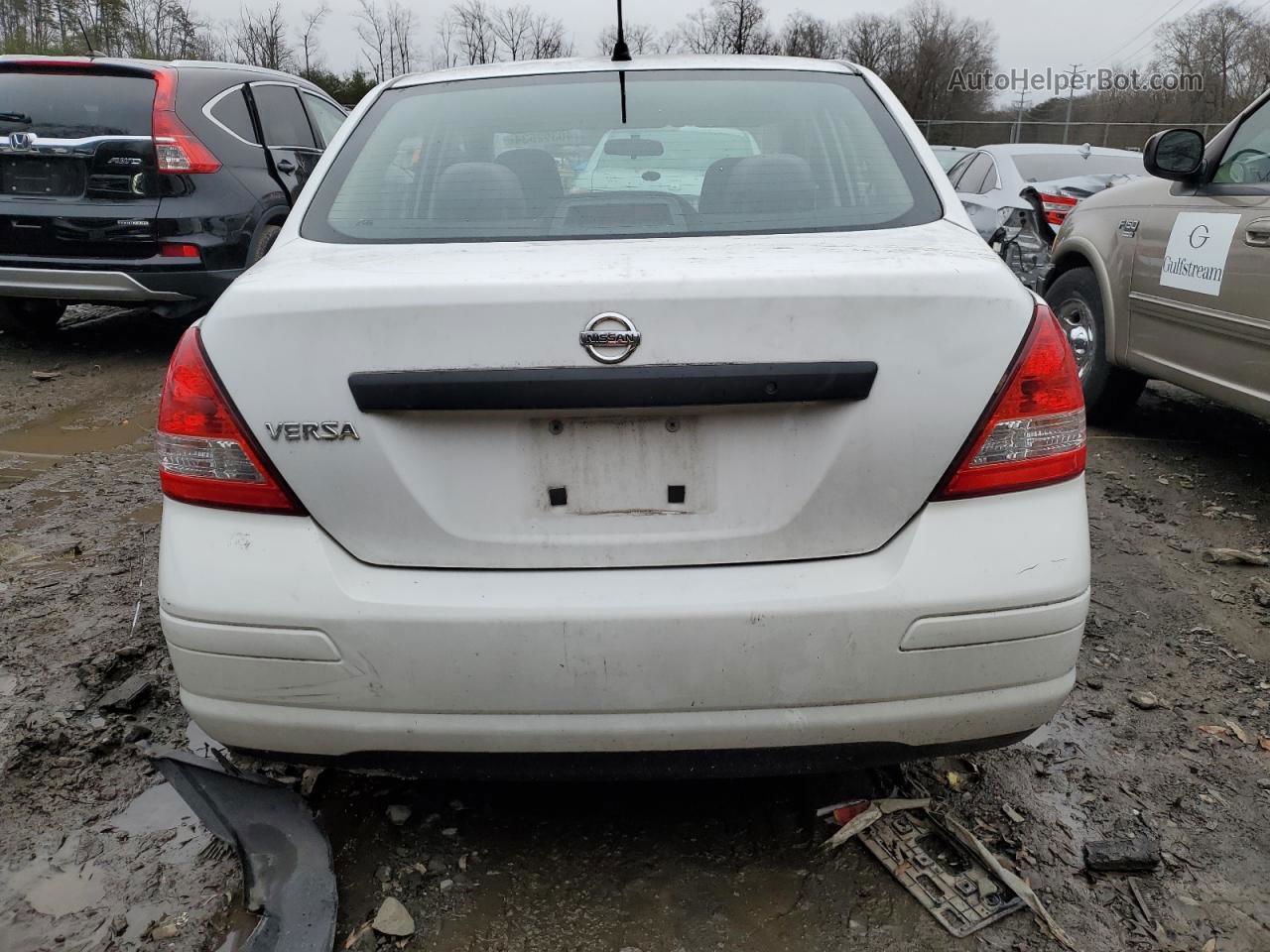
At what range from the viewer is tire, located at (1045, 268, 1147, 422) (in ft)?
16.3

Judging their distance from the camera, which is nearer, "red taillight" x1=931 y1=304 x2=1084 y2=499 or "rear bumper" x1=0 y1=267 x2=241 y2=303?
"red taillight" x1=931 y1=304 x2=1084 y2=499

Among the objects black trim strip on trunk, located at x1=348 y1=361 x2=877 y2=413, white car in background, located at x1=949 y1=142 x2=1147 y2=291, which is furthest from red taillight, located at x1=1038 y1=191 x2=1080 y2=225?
black trim strip on trunk, located at x1=348 y1=361 x2=877 y2=413

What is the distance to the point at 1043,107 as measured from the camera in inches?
1603

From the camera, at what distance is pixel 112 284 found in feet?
19.3

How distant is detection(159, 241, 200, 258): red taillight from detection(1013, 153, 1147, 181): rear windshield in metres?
6.91

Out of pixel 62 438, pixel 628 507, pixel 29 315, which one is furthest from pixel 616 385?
pixel 29 315

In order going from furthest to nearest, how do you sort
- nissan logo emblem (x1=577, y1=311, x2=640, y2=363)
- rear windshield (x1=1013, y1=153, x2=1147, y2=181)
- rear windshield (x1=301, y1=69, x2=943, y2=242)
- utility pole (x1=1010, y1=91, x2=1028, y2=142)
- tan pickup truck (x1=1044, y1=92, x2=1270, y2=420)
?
utility pole (x1=1010, y1=91, x2=1028, y2=142), rear windshield (x1=1013, y1=153, x2=1147, y2=181), tan pickup truck (x1=1044, y1=92, x2=1270, y2=420), rear windshield (x1=301, y1=69, x2=943, y2=242), nissan logo emblem (x1=577, y1=311, x2=640, y2=363)

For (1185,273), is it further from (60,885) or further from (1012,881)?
(60,885)

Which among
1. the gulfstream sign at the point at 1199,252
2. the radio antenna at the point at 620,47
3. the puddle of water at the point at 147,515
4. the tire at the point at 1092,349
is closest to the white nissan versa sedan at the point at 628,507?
the radio antenna at the point at 620,47

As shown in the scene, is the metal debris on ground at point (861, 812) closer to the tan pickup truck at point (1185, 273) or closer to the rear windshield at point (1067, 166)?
the tan pickup truck at point (1185, 273)

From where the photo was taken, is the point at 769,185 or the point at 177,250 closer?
the point at 769,185

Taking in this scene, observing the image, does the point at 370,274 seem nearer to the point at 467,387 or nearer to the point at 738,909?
the point at 467,387

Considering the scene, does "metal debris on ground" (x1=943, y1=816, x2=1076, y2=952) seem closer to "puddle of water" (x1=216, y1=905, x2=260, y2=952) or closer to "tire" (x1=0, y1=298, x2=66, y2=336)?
"puddle of water" (x1=216, y1=905, x2=260, y2=952)

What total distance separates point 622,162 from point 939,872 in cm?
169
